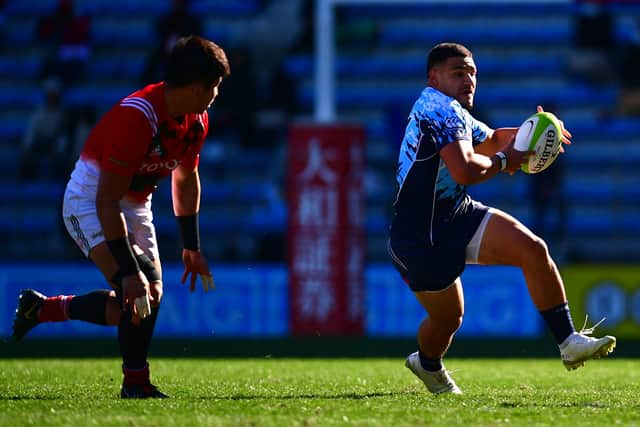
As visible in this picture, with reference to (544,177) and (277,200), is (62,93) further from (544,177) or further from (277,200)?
(544,177)

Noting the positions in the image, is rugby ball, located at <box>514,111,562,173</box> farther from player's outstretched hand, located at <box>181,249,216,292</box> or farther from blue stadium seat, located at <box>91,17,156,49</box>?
blue stadium seat, located at <box>91,17,156,49</box>

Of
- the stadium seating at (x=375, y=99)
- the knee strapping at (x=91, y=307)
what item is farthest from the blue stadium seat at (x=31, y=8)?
the knee strapping at (x=91, y=307)

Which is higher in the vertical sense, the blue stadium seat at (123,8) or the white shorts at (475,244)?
the blue stadium seat at (123,8)

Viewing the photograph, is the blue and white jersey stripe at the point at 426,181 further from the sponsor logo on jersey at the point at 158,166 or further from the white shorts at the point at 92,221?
the white shorts at the point at 92,221

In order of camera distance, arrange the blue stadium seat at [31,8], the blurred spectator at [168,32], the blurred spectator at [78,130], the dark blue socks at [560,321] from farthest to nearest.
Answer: the blue stadium seat at [31,8]
the blurred spectator at [168,32]
the blurred spectator at [78,130]
the dark blue socks at [560,321]

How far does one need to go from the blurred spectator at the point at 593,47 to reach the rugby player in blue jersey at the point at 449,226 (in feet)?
38.5

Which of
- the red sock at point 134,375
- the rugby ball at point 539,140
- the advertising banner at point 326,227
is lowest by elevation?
the advertising banner at point 326,227

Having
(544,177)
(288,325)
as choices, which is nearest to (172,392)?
(288,325)

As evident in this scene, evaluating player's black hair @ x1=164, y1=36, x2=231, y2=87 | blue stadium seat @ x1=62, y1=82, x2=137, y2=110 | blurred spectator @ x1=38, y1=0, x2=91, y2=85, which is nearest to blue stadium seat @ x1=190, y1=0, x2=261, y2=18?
blue stadium seat @ x1=62, y1=82, x2=137, y2=110

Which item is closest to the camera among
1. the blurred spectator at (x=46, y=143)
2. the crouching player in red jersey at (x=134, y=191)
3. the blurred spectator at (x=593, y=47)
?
the crouching player in red jersey at (x=134, y=191)

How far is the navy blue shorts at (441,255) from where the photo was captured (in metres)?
6.11

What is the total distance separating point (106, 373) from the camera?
781 centimetres

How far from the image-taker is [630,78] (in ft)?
56.6

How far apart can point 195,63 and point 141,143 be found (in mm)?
479
